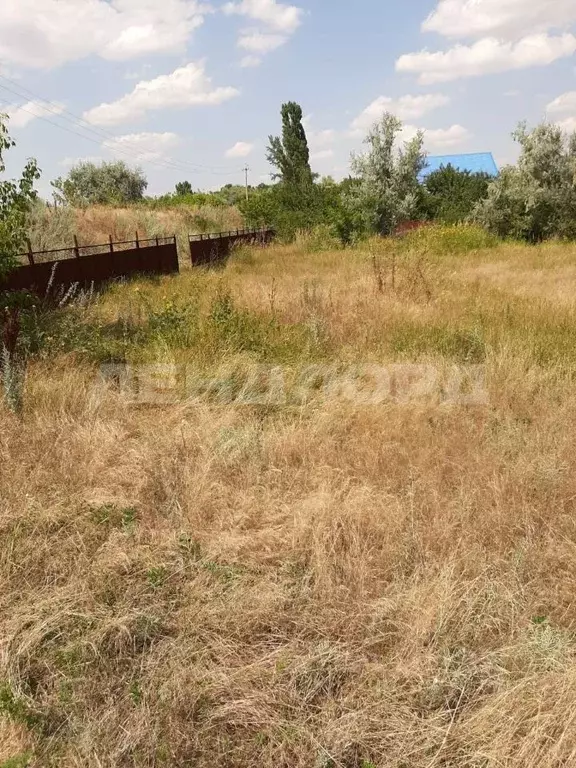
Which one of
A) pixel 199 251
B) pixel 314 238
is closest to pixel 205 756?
pixel 199 251

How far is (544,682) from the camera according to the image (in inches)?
67.8

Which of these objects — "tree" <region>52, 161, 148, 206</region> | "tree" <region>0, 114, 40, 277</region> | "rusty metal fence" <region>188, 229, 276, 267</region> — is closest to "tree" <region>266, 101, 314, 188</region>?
"tree" <region>52, 161, 148, 206</region>

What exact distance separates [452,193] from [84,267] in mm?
19561

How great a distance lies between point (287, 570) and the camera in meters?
2.30

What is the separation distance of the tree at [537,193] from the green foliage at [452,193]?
3.22 metres

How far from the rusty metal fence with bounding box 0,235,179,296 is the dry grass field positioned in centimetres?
317

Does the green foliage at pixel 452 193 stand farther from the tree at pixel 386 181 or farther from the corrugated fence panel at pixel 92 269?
the corrugated fence panel at pixel 92 269

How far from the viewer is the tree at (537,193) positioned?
646 inches

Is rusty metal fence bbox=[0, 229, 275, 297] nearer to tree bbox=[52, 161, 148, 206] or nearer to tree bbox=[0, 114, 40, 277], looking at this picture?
tree bbox=[0, 114, 40, 277]

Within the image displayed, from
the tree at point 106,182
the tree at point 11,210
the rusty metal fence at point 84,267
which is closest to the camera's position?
the tree at point 11,210

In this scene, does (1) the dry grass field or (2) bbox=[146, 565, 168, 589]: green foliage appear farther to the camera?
(2) bbox=[146, 565, 168, 589]: green foliage

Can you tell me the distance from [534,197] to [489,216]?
1466 millimetres

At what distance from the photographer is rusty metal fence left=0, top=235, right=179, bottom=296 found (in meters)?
7.14

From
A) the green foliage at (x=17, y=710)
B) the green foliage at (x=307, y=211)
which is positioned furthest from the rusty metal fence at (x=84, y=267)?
the green foliage at (x=307, y=211)
